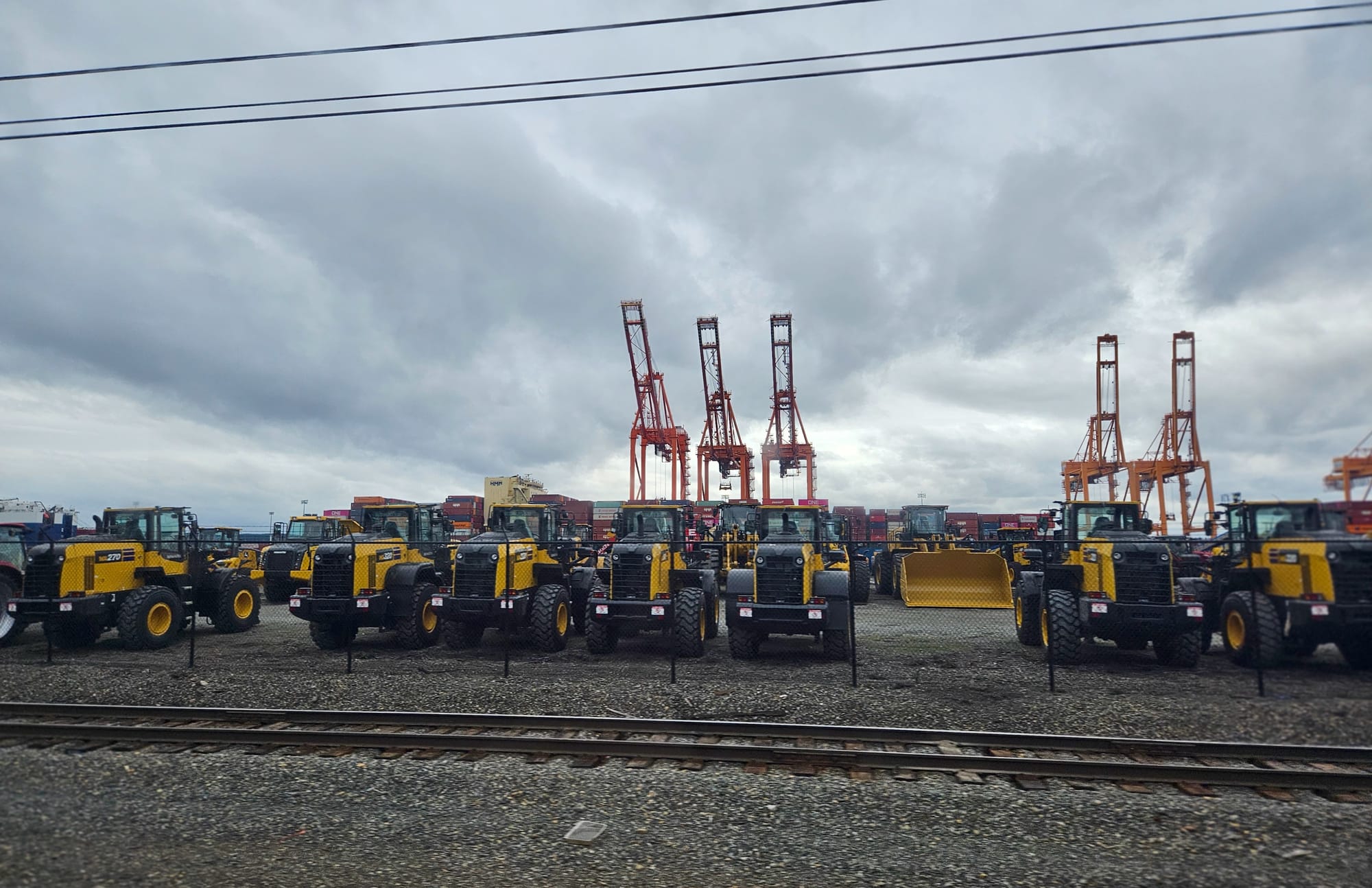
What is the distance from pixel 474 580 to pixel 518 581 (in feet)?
2.41

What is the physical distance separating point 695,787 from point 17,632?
1534cm

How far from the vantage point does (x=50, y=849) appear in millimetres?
4949

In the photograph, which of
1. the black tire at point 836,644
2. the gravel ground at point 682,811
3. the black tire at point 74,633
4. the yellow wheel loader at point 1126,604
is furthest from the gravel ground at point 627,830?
the black tire at point 74,633

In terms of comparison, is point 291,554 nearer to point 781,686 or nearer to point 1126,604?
point 781,686

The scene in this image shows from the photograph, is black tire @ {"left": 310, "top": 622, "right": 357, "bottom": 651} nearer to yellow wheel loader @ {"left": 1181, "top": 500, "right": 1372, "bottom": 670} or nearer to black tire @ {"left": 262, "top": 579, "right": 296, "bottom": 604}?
black tire @ {"left": 262, "top": 579, "right": 296, "bottom": 604}

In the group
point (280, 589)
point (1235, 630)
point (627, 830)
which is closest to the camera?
point (627, 830)

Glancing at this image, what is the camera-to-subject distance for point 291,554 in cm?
2130

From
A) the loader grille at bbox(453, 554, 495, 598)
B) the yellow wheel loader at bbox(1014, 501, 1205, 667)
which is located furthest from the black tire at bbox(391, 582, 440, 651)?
the yellow wheel loader at bbox(1014, 501, 1205, 667)

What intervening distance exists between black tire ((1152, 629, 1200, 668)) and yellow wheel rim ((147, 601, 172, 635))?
1676cm

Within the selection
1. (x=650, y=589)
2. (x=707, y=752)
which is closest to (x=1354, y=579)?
(x=707, y=752)

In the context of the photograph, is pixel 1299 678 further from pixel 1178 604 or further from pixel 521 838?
pixel 521 838

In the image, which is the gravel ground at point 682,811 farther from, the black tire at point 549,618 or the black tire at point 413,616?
the black tire at point 413,616

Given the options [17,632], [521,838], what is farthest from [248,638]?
[521,838]

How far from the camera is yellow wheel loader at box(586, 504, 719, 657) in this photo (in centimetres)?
1184
